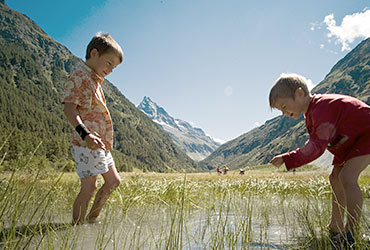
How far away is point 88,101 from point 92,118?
0.22 metres

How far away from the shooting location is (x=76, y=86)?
320 cm

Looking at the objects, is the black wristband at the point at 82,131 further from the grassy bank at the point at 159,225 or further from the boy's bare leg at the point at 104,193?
the boy's bare leg at the point at 104,193

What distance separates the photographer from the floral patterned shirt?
318cm

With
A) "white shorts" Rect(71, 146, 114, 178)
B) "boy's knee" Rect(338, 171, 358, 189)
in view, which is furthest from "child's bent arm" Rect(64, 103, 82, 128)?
"boy's knee" Rect(338, 171, 358, 189)

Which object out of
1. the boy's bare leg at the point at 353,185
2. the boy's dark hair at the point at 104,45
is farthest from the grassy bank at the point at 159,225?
the boy's dark hair at the point at 104,45

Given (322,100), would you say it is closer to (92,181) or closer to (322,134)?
(322,134)

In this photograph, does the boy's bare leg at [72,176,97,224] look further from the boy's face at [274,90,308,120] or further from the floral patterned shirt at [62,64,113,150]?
the boy's face at [274,90,308,120]

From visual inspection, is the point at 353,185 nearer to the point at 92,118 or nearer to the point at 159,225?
the point at 159,225

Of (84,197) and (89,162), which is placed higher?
(89,162)

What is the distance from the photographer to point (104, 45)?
3361 mm

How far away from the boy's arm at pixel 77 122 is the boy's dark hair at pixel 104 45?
0.84 metres

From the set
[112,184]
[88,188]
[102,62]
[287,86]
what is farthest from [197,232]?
[102,62]

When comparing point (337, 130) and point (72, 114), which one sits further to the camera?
point (72, 114)

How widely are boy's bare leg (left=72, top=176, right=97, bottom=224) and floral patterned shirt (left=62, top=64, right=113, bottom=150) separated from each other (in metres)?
0.44
